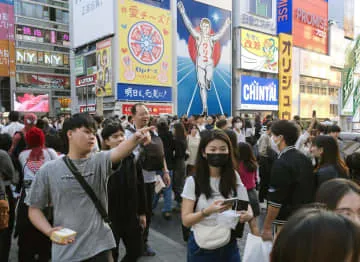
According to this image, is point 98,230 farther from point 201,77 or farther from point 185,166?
point 201,77

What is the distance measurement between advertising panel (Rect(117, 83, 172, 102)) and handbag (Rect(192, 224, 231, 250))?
20.5 metres

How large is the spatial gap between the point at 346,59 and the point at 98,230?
52.3 metres

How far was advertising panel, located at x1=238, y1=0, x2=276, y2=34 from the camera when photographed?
1217 inches

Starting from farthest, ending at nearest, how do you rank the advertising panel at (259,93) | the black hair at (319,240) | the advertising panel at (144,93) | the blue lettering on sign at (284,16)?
1. the blue lettering on sign at (284,16)
2. the advertising panel at (259,93)
3. the advertising panel at (144,93)
4. the black hair at (319,240)

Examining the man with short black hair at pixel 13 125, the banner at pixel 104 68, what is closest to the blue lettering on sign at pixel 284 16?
the banner at pixel 104 68

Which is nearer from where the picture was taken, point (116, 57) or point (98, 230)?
point (98, 230)

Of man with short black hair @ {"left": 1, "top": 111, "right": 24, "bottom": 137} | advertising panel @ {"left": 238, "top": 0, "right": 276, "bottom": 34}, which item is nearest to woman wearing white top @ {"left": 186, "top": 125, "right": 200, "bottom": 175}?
man with short black hair @ {"left": 1, "top": 111, "right": 24, "bottom": 137}

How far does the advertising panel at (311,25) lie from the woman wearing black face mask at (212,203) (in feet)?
126

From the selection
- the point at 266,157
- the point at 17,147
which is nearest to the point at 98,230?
the point at 17,147

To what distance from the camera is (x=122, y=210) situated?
3.14 m

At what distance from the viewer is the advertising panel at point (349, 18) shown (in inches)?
1870

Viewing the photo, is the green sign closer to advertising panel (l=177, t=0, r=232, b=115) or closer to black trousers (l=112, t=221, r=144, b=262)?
advertising panel (l=177, t=0, r=232, b=115)

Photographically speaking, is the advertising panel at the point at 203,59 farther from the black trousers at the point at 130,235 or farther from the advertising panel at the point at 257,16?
the black trousers at the point at 130,235

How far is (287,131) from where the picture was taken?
3.30 m
